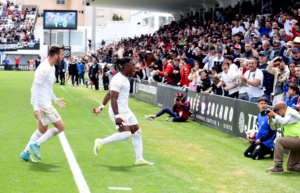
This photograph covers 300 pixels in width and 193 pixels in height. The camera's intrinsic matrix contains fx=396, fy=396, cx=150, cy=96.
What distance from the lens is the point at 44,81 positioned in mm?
6945

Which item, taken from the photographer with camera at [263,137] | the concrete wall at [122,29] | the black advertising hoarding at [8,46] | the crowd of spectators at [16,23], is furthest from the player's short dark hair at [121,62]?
the crowd of spectators at [16,23]

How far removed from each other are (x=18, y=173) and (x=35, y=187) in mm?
897

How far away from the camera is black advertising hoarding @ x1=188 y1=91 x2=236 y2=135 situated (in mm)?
11500

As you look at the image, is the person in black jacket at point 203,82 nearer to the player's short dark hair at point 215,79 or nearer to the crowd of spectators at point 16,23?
the player's short dark hair at point 215,79

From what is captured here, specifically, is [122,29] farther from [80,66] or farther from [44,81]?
[44,81]

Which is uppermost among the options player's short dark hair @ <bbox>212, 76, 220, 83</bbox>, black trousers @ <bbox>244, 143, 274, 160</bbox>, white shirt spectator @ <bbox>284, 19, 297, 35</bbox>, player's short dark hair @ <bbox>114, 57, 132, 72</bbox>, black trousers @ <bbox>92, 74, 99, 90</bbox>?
white shirt spectator @ <bbox>284, 19, 297, 35</bbox>

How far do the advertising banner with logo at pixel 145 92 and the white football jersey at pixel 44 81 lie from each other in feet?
39.0

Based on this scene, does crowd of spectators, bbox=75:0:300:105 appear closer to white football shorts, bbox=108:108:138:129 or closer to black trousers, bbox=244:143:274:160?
black trousers, bbox=244:143:274:160

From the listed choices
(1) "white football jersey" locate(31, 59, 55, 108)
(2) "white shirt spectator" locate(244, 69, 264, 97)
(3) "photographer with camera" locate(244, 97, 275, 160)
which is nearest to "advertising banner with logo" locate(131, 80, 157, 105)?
(2) "white shirt spectator" locate(244, 69, 264, 97)

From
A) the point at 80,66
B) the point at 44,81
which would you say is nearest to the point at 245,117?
the point at 44,81

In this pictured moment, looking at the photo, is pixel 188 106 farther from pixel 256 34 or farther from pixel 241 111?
pixel 256 34

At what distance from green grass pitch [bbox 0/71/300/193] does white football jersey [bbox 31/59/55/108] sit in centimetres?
116

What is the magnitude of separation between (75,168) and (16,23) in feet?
219

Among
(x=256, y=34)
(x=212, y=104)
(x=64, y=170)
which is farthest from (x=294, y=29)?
(x=64, y=170)
